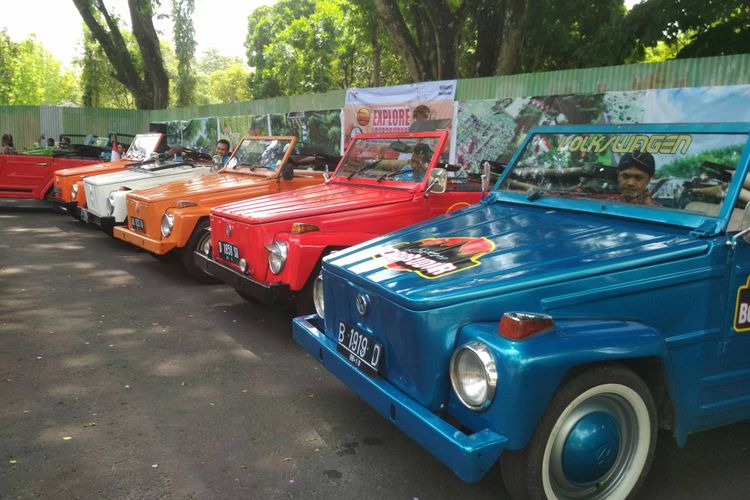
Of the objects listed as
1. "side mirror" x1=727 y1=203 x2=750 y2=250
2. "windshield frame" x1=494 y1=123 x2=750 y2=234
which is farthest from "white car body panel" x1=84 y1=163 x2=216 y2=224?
"side mirror" x1=727 y1=203 x2=750 y2=250

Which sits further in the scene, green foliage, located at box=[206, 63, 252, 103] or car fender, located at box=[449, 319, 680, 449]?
green foliage, located at box=[206, 63, 252, 103]

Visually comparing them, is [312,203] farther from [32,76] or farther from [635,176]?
[32,76]

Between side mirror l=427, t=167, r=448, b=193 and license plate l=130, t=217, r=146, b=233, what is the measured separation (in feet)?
12.4

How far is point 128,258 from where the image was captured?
8.24 meters

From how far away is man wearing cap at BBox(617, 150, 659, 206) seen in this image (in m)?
3.24

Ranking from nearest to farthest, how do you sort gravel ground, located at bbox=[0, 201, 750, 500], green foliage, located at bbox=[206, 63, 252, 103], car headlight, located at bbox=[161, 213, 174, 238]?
gravel ground, located at bbox=[0, 201, 750, 500] → car headlight, located at bbox=[161, 213, 174, 238] → green foliage, located at bbox=[206, 63, 252, 103]

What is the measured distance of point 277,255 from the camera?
4.71 meters

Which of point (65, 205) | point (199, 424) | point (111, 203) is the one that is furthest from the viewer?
A: point (65, 205)

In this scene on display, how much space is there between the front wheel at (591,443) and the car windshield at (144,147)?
30.9 feet

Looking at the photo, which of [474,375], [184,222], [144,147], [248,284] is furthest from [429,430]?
[144,147]

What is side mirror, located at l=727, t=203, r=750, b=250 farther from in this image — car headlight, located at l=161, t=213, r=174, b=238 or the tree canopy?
the tree canopy

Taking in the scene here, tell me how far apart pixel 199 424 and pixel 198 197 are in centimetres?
383

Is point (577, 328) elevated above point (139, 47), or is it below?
below

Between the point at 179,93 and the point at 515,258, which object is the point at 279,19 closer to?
the point at 179,93
